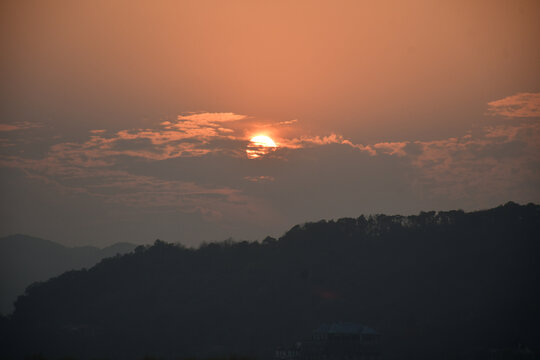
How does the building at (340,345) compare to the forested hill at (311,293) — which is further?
the forested hill at (311,293)

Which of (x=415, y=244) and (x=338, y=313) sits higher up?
(x=415, y=244)

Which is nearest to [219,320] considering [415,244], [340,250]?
[340,250]

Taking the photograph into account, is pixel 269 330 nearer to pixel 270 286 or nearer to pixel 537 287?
pixel 270 286

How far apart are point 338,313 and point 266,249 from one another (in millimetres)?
33974

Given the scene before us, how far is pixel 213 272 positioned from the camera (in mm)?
164750

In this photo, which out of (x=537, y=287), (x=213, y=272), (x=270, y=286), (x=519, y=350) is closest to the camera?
(x=519, y=350)

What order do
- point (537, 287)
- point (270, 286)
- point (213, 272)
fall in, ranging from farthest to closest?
1. point (213, 272)
2. point (270, 286)
3. point (537, 287)

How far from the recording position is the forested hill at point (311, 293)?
5027 inches

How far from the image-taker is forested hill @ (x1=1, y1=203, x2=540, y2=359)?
5027 inches

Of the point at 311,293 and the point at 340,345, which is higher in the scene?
the point at 311,293

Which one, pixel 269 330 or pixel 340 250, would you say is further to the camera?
pixel 340 250

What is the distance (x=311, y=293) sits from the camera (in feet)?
493

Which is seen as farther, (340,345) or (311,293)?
(311,293)

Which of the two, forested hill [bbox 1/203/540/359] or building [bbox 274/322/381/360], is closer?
building [bbox 274/322/381/360]
